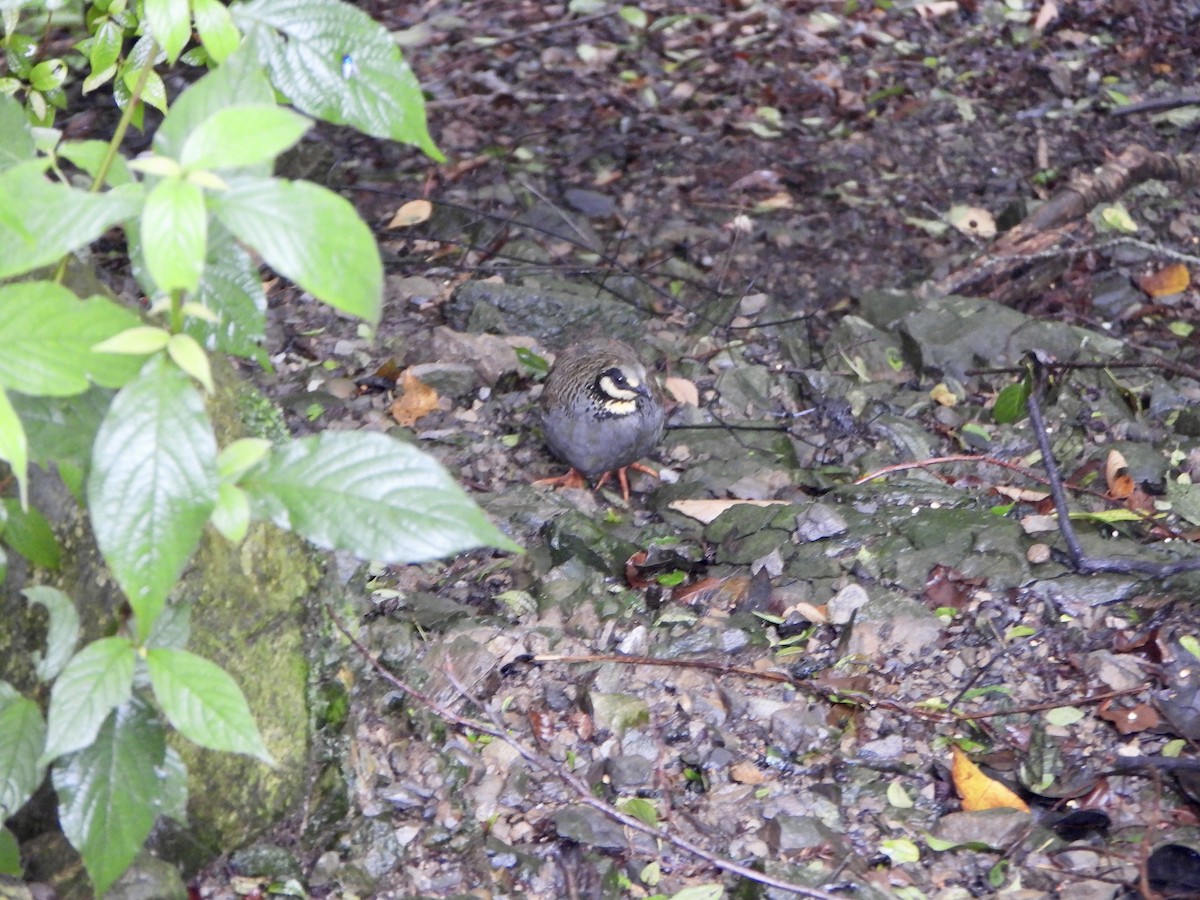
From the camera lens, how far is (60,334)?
5.24 feet

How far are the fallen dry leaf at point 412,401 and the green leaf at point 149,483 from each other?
380cm

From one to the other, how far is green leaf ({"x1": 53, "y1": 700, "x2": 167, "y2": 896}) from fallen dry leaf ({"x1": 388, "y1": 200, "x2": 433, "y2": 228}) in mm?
5190

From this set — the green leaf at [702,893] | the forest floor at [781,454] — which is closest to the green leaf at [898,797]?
the forest floor at [781,454]

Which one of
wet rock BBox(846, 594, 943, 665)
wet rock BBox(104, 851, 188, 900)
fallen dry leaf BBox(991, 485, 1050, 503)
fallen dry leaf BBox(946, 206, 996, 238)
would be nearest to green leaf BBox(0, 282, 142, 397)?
wet rock BBox(104, 851, 188, 900)

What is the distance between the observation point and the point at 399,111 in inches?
73.0

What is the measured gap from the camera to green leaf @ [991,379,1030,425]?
208 inches

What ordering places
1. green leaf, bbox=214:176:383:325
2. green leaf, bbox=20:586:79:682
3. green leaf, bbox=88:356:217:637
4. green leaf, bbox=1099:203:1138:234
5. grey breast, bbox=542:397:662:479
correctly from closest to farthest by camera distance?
green leaf, bbox=214:176:383:325 < green leaf, bbox=88:356:217:637 < green leaf, bbox=20:586:79:682 < grey breast, bbox=542:397:662:479 < green leaf, bbox=1099:203:1138:234

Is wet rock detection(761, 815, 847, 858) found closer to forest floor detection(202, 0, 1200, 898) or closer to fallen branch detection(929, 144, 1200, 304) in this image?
forest floor detection(202, 0, 1200, 898)

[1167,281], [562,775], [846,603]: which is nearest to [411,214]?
[846,603]

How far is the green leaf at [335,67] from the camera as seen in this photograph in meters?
1.84

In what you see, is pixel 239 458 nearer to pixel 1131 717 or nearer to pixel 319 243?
pixel 319 243

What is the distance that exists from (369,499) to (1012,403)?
426 cm

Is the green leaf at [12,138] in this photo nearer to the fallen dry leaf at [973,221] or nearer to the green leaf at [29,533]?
the green leaf at [29,533]

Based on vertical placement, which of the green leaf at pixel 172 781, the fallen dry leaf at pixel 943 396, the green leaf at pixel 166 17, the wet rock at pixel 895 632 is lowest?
the fallen dry leaf at pixel 943 396
